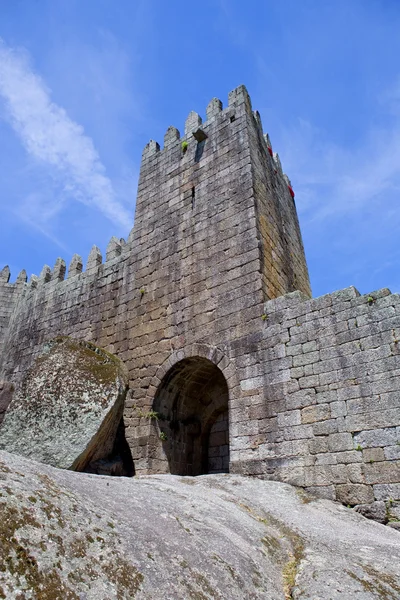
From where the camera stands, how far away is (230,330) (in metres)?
8.30

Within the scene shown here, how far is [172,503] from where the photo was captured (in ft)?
13.1

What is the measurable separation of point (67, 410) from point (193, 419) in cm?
317

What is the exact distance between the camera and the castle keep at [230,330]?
6395mm

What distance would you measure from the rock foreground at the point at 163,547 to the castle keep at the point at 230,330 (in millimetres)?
1793

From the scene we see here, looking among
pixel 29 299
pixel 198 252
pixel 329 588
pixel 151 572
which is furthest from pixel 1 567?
pixel 29 299

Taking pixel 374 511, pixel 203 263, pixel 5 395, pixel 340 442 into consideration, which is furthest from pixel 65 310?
pixel 374 511

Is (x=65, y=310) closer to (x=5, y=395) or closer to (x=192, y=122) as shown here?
(x=5, y=395)

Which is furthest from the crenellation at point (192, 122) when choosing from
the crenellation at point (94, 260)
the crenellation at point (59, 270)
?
the crenellation at point (59, 270)

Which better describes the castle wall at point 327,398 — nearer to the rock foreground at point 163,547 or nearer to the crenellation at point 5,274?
the rock foreground at point 163,547

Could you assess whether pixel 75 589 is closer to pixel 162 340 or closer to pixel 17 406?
pixel 17 406

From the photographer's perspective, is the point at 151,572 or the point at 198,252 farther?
the point at 198,252

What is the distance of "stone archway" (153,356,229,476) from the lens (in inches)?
351

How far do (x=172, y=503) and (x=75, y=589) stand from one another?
77.7 inches

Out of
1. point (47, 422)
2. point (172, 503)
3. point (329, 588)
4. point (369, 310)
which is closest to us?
point (329, 588)
